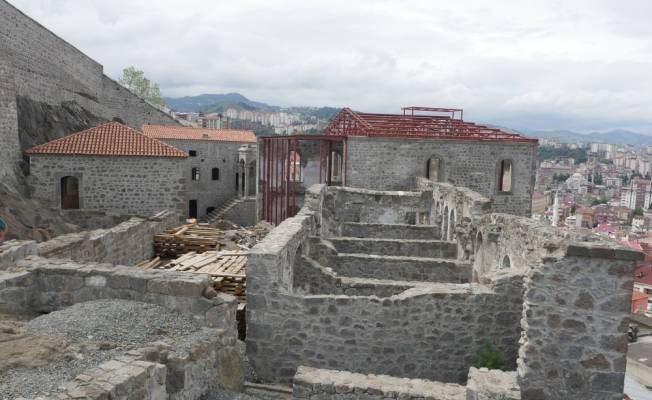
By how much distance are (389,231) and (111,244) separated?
26.1 ft

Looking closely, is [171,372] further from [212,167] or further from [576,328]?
[212,167]

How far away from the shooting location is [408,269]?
1116 cm

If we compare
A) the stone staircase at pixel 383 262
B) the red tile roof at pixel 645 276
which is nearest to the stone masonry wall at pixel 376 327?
the stone staircase at pixel 383 262

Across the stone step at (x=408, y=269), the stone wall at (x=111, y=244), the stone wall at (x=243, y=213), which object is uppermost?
the stone wall at (x=111, y=244)

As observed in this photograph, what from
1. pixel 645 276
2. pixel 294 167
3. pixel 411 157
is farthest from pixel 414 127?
pixel 645 276

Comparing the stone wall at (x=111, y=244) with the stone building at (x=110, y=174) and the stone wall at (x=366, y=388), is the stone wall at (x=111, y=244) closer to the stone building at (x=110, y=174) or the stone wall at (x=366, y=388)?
the stone building at (x=110, y=174)

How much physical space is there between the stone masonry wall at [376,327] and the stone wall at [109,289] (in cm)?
107

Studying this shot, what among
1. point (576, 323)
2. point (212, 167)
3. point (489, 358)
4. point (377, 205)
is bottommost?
point (489, 358)

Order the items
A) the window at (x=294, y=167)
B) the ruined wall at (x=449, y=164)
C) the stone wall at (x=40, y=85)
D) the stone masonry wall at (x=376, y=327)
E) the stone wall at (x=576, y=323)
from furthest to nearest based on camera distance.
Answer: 1. the window at (x=294, y=167)
2. the ruined wall at (x=449, y=164)
3. the stone wall at (x=40, y=85)
4. the stone masonry wall at (x=376, y=327)
5. the stone wall at (x=576, y=323)

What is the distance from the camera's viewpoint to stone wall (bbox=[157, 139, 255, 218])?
4078 cm

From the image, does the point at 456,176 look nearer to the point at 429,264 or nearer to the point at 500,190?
the point at 500,190

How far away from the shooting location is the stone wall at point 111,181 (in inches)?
663

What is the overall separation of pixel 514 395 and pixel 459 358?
6.45ft

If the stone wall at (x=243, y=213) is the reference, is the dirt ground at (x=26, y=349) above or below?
above
